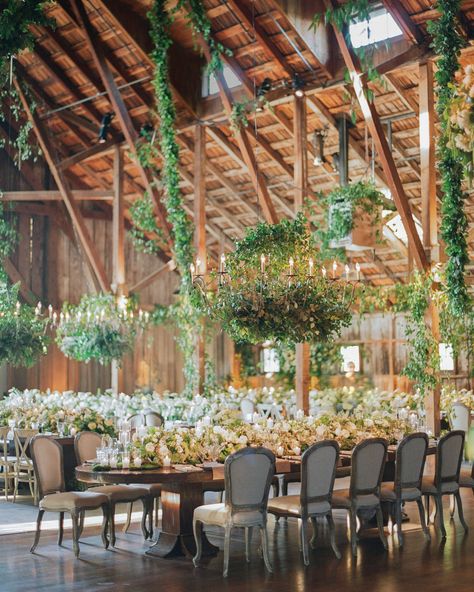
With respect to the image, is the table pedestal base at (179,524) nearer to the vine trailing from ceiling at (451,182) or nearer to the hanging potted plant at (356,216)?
the vine trailing from ceiling at (451,182)

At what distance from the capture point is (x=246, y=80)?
1406 centimetres

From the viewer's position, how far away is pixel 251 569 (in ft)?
21.6

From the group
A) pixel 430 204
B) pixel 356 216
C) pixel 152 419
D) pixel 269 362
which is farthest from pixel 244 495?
pixel 269 362

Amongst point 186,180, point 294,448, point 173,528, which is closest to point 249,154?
point 186,180

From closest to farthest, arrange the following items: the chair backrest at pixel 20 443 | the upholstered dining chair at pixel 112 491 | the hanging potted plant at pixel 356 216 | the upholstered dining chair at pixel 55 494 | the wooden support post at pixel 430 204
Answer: the upholstered dining chair at pixel 55 494
the upholstered dining chair at pixel 112 491
the chair backrest at pixel 20 443
the wooden support post at pixel 430 204
the hanging potted plant at pixel 356 216

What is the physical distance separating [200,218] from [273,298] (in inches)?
248

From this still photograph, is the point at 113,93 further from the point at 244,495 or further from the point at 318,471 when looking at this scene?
the point at 244,495

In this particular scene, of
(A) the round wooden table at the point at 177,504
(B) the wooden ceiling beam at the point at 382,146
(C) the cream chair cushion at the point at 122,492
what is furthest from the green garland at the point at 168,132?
(A) the round wooden table at the point at 177,504

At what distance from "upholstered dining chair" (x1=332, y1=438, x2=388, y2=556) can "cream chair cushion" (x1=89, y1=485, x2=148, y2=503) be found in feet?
5.56

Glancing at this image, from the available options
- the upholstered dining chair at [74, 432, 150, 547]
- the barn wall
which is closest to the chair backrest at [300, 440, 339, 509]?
the upholstered dining chair at [74, 432, 150, 547]

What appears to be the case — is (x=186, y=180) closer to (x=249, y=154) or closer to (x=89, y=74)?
(x=89, y=74)

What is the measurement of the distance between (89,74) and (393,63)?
20.1ft

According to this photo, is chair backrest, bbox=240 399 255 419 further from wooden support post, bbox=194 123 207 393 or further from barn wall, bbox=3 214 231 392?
barn wall, bbox=3 214 231 392

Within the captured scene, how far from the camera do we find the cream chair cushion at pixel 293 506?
6.89 metres
